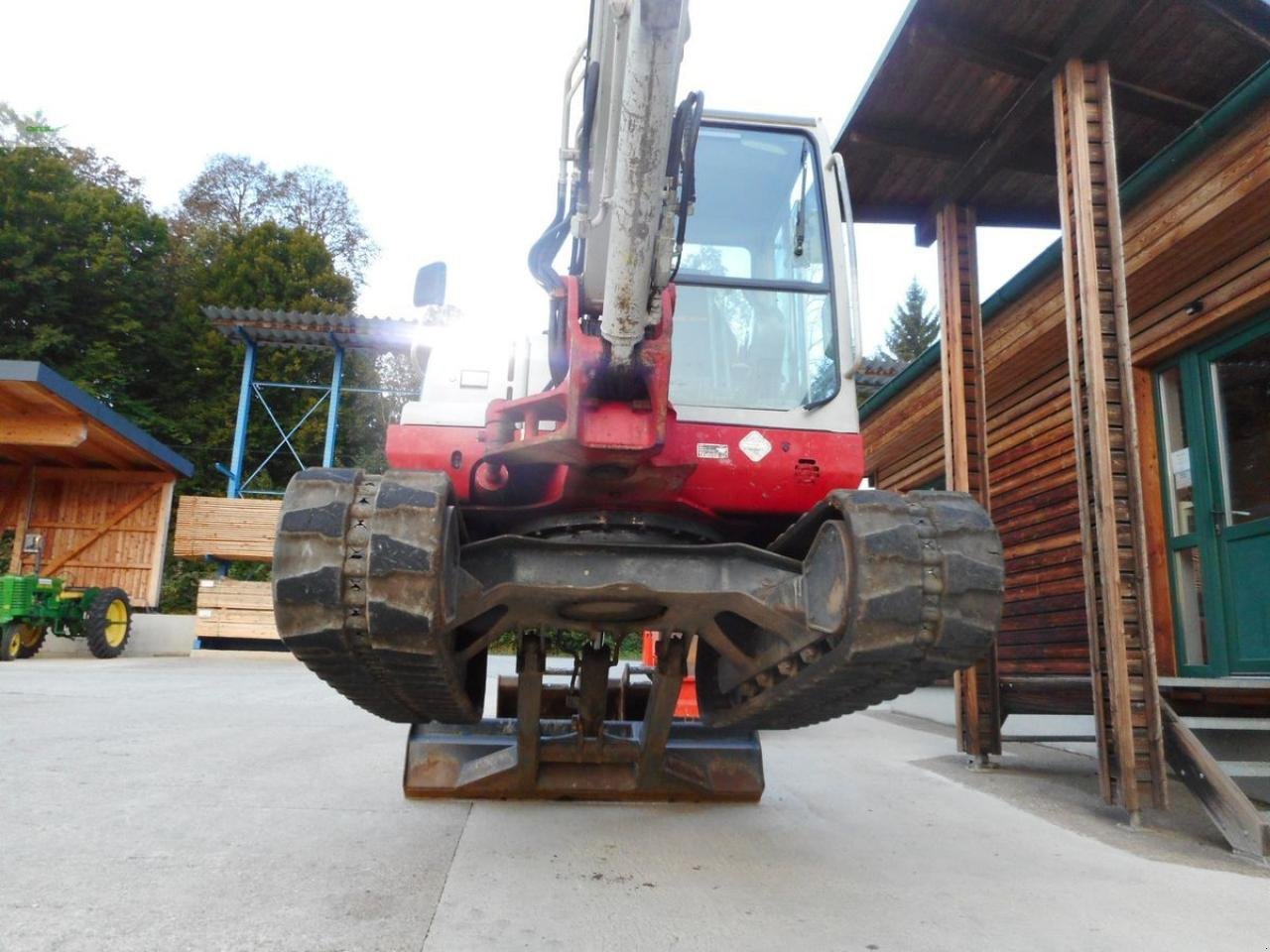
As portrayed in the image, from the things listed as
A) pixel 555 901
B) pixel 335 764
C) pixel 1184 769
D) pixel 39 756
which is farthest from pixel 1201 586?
pixel 39 756

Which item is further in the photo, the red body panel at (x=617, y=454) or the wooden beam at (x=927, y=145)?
the wooden beam at (x=927, y=145)

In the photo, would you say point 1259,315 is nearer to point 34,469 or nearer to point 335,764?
point 335,764

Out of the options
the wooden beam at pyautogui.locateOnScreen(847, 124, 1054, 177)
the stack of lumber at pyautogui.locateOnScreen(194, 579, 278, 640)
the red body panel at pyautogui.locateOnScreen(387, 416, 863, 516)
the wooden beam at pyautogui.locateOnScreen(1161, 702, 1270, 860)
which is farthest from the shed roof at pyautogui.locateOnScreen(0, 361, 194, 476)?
the wooden beam at pyautogui.locateOnScreen(1161, 702, 1270, 860)

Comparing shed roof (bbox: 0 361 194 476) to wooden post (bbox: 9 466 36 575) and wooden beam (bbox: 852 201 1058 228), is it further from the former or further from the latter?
wooden beam (bbox: 852 201 1058 228)

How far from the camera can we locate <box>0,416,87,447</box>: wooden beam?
43.4ft

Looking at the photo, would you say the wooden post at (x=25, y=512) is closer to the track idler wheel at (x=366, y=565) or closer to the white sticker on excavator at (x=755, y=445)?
the track idler wheel at (x=366, y=565)

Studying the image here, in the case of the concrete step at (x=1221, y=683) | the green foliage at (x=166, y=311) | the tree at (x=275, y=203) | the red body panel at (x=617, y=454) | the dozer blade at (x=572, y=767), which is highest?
the tree at (x=275, y=203)

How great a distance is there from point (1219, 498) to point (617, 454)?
14.7 feet

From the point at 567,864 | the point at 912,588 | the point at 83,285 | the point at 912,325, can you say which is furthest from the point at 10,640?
the point at 912,325

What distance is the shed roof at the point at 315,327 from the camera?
15.8 m

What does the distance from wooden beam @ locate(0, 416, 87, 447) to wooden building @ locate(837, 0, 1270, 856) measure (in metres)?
12.0

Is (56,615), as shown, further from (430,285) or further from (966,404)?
(966,404)

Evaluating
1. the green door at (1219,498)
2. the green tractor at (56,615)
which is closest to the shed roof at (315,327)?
the green tractor at (56,615)

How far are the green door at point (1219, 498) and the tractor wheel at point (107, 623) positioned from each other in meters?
13.3
